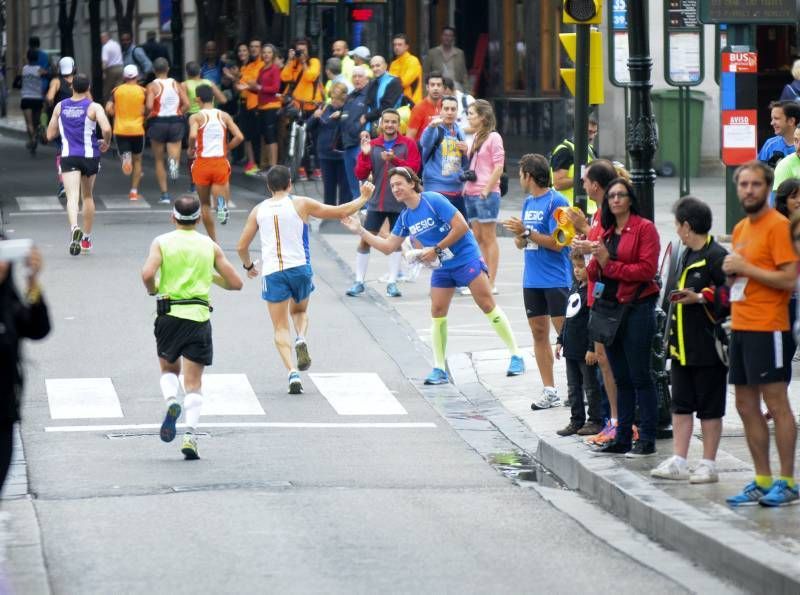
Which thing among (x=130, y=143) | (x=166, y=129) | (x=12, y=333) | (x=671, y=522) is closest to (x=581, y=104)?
(x=671, y=522)

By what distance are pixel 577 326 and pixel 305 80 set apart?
1715 cm

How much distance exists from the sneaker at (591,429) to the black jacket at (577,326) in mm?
407

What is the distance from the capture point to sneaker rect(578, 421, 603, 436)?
11562mm

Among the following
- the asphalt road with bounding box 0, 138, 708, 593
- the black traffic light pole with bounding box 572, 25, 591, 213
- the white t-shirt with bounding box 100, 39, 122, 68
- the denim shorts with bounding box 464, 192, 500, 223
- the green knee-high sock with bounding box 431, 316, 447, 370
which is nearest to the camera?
the asphalt road with bounding box 0, 138, 708, 593

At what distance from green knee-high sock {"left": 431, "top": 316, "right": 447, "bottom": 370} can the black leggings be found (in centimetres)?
673

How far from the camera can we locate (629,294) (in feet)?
34.2

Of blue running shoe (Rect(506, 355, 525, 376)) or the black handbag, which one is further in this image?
blue running shoe (Rect(506, 355, 525, 376))

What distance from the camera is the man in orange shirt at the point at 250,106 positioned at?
29891mm

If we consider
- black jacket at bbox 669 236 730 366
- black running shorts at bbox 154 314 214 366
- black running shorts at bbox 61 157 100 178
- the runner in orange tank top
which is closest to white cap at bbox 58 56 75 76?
the runner in orange tank top

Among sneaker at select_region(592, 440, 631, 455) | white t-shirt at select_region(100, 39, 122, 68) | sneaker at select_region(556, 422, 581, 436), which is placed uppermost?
white t-shirt at select_region(100, 39, 122, 68)

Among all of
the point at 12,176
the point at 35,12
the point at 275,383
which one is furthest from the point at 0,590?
the point at 35,12

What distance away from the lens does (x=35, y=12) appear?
6341 cm

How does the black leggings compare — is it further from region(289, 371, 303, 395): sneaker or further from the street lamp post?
region(289, 371, 303, 395): sneaker

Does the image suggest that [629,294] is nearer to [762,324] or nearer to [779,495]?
[762,324]
